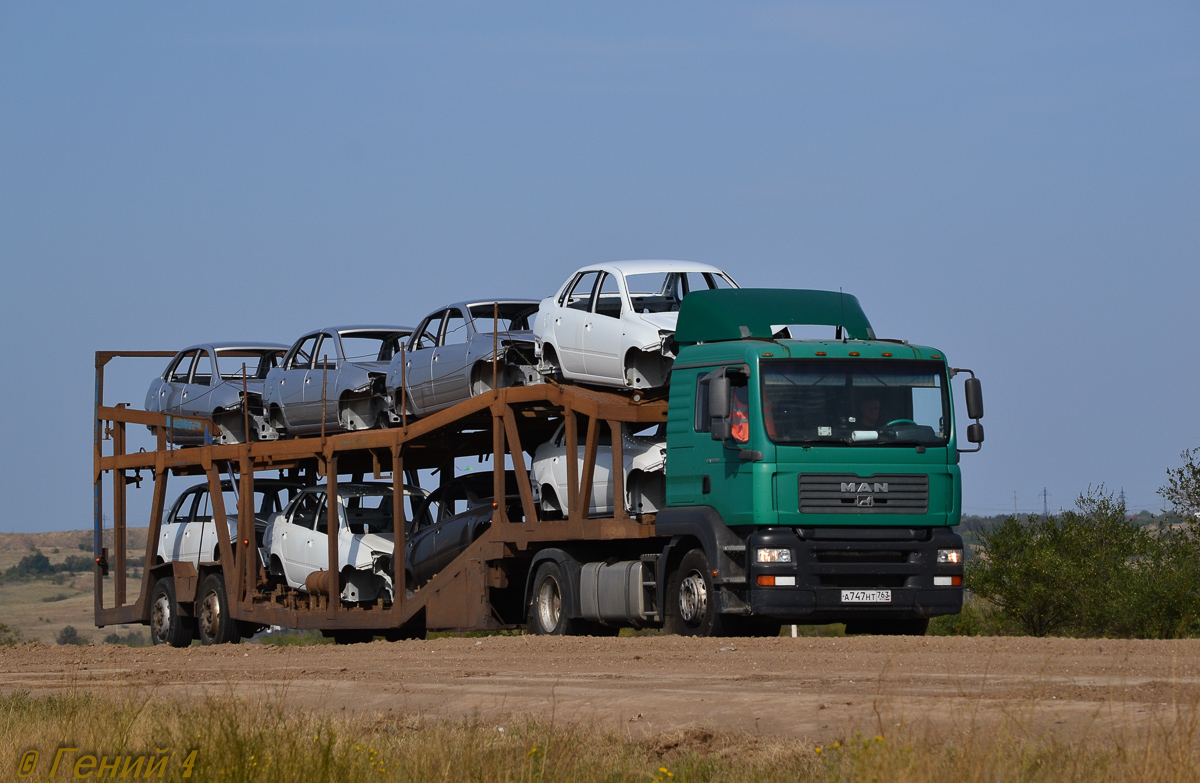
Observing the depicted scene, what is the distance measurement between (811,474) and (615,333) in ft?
9.21

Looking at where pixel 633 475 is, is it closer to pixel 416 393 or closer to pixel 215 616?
pixel 416 393

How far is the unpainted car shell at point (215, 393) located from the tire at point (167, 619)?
231 centimetres

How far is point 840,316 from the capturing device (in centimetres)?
1598

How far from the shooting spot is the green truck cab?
48.9 ft

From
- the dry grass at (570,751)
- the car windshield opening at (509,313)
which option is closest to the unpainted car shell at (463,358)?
the car windshield opening at (509,313)

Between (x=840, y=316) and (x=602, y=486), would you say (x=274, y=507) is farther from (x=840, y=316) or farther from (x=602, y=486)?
(x=840, y=316)

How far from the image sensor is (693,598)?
1573 cm

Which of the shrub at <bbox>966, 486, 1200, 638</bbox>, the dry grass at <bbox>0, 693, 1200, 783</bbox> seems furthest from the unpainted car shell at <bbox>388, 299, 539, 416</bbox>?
the shrub at <bbox>966, 486, 1200, 638</bbox>

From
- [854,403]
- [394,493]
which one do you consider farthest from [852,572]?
[394,493]

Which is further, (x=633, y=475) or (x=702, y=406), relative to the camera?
(x=633, y=475)

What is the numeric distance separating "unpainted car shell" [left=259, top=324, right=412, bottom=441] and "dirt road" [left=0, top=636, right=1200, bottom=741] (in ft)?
15.6

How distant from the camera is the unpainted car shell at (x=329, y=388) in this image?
69.9ft

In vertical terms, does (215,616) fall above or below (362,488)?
below

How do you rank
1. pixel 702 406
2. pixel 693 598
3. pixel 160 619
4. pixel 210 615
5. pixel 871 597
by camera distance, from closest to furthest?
pixel 871 597, pixel 702 406, pixel 693 598, pixel 210 615, pixel 160 619
